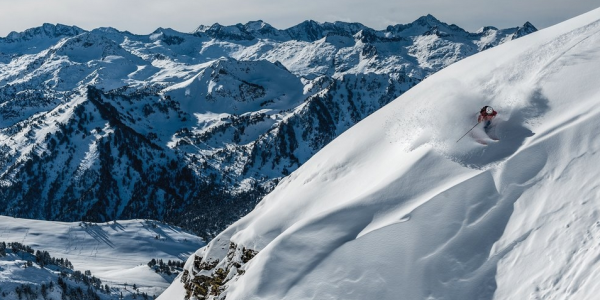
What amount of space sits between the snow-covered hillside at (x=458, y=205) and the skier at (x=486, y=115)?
555 mm

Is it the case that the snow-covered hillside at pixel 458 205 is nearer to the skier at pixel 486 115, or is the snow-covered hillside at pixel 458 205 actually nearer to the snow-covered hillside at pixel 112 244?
the skier at pixel 486 115

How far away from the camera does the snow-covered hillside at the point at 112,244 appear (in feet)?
460

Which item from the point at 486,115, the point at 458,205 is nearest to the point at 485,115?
the point at 486,115

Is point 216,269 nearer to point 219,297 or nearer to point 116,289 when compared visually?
point 219,297

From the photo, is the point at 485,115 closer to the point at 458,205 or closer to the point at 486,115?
the point at 486,115

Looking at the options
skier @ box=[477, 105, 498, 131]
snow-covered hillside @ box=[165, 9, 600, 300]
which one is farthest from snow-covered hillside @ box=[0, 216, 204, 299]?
skier @ box=[477, 105, 498, 131]

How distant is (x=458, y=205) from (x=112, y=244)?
17242 cm

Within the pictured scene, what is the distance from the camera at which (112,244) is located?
Answer: 16925cm

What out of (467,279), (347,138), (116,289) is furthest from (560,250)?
(116,289)

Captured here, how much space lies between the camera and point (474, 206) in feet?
68.7

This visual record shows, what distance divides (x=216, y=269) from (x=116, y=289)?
344 feet

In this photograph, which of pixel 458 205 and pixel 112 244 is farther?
pixel 112 244

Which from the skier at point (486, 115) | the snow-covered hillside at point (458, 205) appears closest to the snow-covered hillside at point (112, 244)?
the snow-covered hillside at point (458, 205)

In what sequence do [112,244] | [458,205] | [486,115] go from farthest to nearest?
[112,244] < [486,115] < [458,205]
